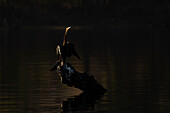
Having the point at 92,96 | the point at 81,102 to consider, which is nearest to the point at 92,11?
the point at 92,96

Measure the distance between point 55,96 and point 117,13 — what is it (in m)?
109

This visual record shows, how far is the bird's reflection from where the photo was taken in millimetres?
21078

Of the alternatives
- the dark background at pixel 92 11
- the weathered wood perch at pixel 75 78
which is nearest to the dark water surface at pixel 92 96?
the weathered wood perch at pixel 75 78

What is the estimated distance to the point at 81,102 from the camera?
2247cm

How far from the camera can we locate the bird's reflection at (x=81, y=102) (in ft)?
69.2

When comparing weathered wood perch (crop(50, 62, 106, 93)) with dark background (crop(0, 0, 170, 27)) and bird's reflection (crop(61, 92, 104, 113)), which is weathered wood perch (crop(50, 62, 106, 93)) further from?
dark background (crop(0, 0, 170, 27))

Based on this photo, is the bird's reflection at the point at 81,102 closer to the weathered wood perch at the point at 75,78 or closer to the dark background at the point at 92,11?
the weathered wood perch at the point at 75,78

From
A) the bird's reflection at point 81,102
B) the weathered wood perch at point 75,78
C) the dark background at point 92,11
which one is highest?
the dark background at point 92,11

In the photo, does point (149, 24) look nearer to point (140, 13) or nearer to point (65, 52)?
point (140, 13)

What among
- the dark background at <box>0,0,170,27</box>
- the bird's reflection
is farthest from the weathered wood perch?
the dark background at <box>0,0,170,27</box>

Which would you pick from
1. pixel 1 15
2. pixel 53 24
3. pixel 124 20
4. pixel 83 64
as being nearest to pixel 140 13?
pixel 124 20

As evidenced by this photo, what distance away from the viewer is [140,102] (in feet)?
73.1

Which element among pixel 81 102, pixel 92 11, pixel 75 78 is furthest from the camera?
pixel 92 11

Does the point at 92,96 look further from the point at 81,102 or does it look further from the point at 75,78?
the point at 81,102
